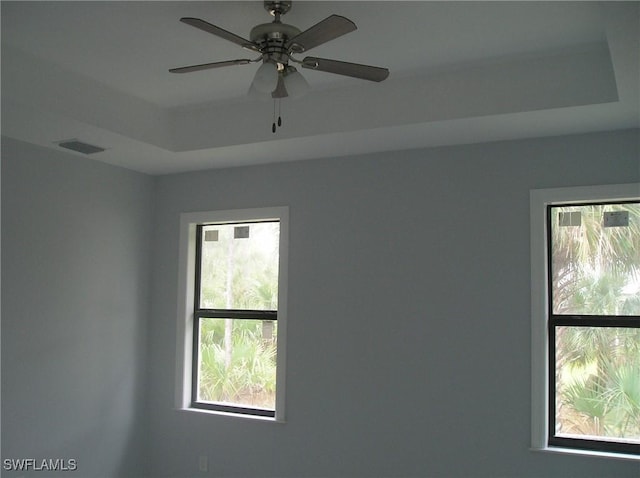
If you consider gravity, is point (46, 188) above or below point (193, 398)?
above

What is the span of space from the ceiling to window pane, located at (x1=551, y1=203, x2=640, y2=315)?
0.53 m

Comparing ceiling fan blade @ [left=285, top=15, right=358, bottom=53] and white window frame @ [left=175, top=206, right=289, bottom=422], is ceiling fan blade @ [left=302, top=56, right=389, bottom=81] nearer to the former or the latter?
ceiling fan blade @ [left=285, top=15, right=358, bottom=53]

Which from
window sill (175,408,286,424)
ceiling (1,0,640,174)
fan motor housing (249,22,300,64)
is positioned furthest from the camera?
window sill (175,408,286,424)

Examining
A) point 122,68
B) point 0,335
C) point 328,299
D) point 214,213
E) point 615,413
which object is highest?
point 122,68

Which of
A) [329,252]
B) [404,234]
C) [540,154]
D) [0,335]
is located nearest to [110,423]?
[0,335]

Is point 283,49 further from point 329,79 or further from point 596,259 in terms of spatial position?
point 596,259

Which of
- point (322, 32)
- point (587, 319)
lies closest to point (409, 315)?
point (587, 319)

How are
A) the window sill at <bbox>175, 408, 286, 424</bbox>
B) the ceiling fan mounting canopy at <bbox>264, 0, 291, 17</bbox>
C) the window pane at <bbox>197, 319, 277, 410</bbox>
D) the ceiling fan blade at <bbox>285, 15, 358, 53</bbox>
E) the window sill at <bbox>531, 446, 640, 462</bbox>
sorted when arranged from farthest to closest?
the window pane at <bbox>197, 319, 277, 410</bbox> → the window sill at <bbox>175, 408, 286, 424</bbox> → the window sill at <bbox>531, 446, 640, 462</bbox> → the ceiling fan mounting canopy at <bbox>264, 0, 291, 17</bbox> → the ceiling fan blade at <bbox>285, 15, 358, 53</bbox>

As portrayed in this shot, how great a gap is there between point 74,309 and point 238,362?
129cm

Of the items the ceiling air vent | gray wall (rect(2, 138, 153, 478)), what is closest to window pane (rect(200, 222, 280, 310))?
gray wall (rect(2, 138, 153, 478))

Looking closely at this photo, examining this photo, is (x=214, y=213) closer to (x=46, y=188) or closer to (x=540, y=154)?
(x=46, y=188)

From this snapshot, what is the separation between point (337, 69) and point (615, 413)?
261 cm

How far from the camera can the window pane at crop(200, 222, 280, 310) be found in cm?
469

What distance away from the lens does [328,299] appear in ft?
14.2
